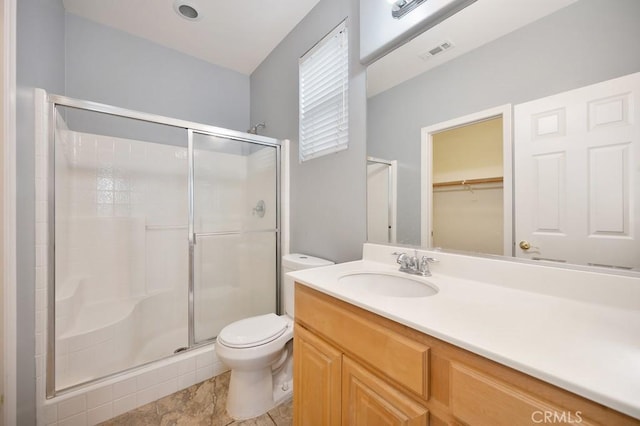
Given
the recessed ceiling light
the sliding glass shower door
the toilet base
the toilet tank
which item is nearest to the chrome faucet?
the toilet tank

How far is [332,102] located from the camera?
1.61 m

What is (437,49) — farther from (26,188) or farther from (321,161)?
(26,188)

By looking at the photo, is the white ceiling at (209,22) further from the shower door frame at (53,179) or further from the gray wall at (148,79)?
the shower door frame at (53,179)

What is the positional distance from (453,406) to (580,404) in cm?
23

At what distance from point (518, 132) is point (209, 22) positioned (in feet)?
7.29

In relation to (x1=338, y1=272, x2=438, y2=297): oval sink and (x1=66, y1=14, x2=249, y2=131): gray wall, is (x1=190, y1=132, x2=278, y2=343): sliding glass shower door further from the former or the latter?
(x1=338, y1=272, x2=438, y2=297): oval sink

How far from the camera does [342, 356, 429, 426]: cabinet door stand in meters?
0.64

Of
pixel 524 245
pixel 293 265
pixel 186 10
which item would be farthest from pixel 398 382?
pixel 186 10

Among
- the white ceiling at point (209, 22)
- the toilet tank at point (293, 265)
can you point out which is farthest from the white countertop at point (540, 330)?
the white ceiling at point (209, 22)

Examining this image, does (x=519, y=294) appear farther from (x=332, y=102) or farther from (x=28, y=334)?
(x=28, y=334)

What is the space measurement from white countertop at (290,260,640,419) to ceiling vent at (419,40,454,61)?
1015 mm

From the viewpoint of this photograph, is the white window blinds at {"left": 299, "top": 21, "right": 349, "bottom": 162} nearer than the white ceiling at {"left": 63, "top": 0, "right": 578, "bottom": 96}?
No

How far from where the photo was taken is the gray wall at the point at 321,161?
4.79ft

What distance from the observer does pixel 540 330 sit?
57cm
